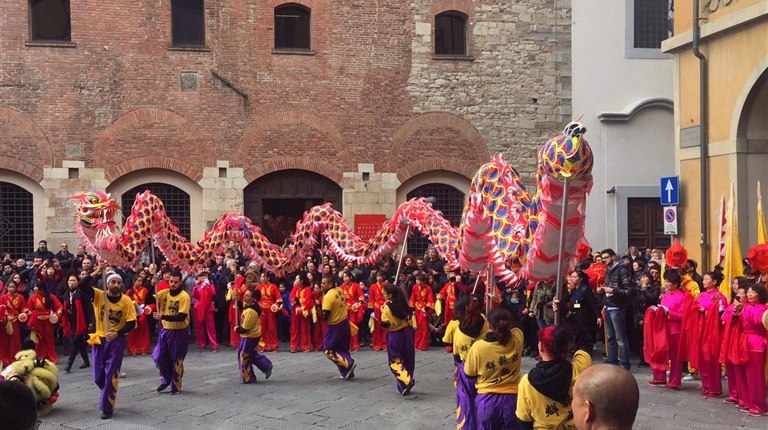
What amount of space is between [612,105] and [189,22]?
1166 cm

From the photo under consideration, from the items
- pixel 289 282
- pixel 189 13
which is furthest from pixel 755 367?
pixel 189 13

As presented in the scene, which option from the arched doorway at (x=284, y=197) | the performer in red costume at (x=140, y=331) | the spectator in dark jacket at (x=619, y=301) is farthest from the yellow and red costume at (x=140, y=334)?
the spectator in dark jacket at (x=619, y=301)

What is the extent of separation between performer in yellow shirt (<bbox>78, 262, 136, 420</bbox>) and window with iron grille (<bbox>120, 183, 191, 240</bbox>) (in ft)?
32.0

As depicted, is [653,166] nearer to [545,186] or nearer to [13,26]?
[545,186]

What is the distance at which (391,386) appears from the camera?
10.6 meters

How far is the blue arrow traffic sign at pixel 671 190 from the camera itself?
48.2 feet

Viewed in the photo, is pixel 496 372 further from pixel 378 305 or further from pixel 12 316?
pixel 12 316

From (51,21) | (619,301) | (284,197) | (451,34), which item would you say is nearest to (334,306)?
(619,301)

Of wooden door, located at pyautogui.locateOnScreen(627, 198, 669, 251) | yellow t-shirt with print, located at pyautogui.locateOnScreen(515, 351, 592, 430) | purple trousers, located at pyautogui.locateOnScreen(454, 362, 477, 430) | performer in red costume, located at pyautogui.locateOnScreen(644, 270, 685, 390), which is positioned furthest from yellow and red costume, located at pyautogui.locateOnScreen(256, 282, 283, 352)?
wooden door, located at pyautogui.locateOnScreen(627, 198, 669, 251)

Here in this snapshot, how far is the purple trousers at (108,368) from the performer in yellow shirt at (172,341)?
2.87ft

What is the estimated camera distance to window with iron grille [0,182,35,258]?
18516mm

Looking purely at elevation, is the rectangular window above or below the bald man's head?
above

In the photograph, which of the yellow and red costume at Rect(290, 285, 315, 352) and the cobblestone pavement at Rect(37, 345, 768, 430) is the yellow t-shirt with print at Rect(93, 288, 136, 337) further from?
the yellow and red costume at Rect(290, 285, 315, 352)

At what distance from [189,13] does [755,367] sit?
15.9 m
